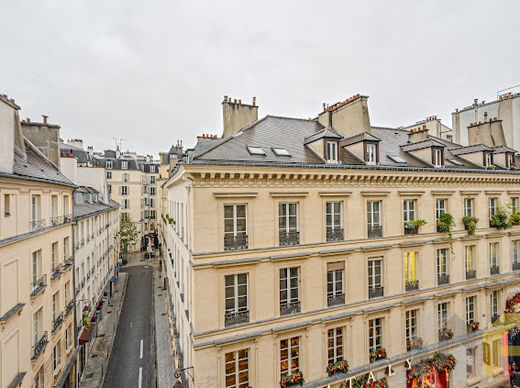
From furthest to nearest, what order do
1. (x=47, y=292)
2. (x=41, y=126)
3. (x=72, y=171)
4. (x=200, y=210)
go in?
(x=72, y=171) < (x=41, y=126) < (x=47, y=292) < (x=200, y=210)

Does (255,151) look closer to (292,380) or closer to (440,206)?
(292,380)

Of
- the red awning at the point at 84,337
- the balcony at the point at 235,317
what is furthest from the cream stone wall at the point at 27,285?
the balcony at the point at 235,317

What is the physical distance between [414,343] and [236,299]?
32.6 ft

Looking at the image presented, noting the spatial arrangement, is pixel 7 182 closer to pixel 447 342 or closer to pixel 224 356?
pixel 224 356

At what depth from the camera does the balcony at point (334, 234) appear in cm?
1338

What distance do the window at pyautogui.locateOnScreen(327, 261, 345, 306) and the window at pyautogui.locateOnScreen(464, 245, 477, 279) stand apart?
28.5 ft

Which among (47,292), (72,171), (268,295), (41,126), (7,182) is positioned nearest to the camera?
(7,182)

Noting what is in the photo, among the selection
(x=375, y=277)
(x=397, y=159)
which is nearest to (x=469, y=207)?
(x=397, y=159)

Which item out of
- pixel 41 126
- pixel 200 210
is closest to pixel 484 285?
pixel 200 210

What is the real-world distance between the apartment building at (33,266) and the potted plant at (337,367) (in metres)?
12.0

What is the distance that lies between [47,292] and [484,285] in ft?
77.5

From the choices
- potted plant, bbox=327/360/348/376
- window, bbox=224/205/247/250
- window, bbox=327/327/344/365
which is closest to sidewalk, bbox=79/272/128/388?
window, bbox=224/205/247/250

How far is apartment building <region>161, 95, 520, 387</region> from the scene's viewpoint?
450 inches

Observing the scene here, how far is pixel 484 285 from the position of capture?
17031 millimetres
